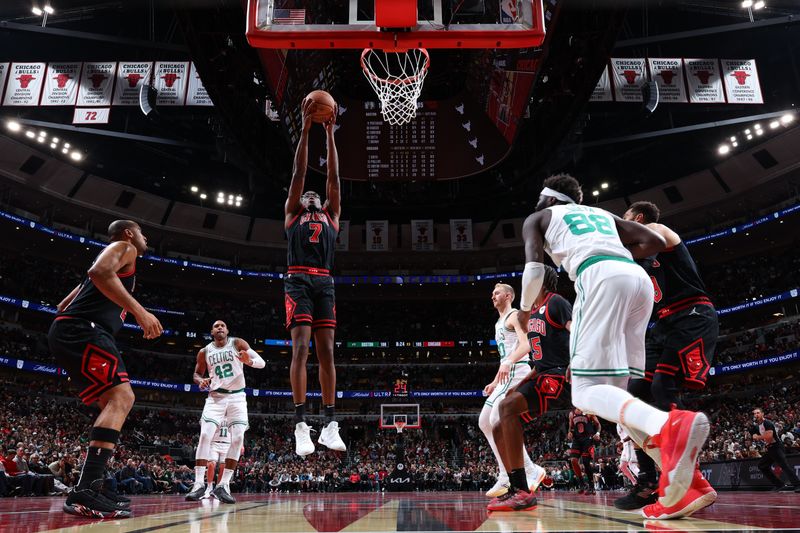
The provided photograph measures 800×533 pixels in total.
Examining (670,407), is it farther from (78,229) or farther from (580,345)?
(78,229)

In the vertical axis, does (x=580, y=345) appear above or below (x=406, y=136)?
below

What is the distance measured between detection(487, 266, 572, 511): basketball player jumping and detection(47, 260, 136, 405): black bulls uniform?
2956mm

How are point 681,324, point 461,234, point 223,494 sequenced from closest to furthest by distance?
1. point 681,324
2. point 223,494
3. point 461,234

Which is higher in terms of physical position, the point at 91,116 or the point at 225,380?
the point at 91,116

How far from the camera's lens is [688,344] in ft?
14.5

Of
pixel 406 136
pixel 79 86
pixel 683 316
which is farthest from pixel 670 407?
pixel 79 86

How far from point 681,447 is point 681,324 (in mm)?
2289

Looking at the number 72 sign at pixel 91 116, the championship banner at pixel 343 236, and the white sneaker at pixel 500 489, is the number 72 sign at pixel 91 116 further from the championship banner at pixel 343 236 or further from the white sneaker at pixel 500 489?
the championship banner at pixel 343 236

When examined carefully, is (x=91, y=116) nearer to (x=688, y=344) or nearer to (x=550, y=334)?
(x=550, y=334)

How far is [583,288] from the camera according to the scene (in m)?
3.22

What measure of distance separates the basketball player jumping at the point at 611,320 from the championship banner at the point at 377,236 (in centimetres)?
2670

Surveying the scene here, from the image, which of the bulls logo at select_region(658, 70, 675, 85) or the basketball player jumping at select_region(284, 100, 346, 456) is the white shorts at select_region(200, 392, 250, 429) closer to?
the basketball player jumping at select_region(284, 100, 346, 456)

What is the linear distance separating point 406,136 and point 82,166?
20.6 metres

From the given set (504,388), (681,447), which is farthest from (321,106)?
(681,447)
